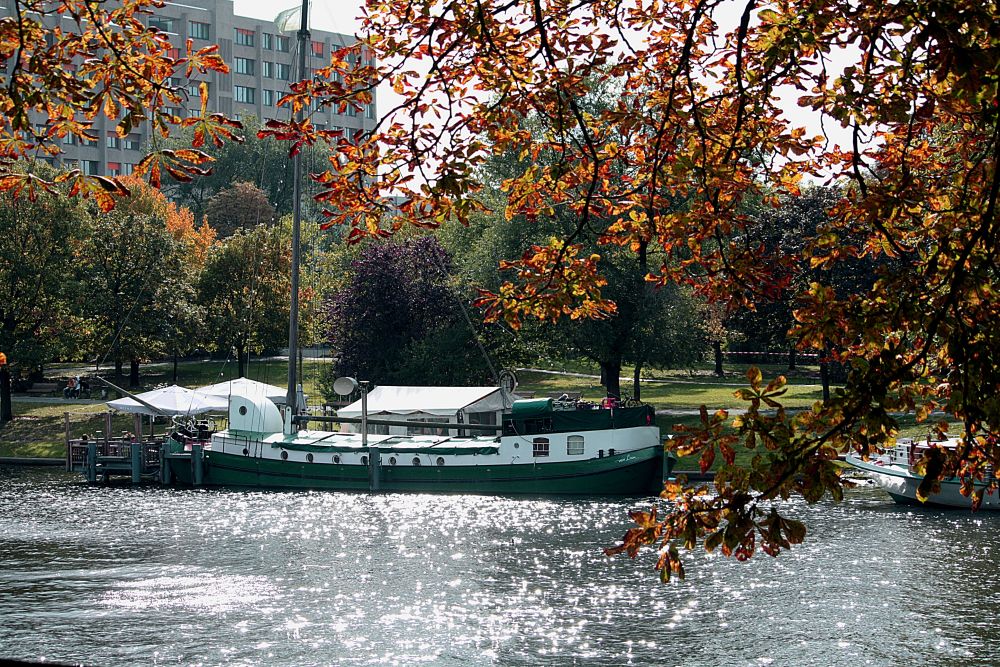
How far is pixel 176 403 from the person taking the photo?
50688 millimetres

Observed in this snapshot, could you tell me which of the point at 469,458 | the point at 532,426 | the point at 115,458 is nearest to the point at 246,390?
the point at 115,458

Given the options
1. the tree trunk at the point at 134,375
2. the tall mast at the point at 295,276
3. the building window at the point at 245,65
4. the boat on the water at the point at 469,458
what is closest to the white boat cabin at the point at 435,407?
the boat on the water at the point at 469,458

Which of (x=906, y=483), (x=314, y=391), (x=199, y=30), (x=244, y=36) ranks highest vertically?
(x=244, y=36)

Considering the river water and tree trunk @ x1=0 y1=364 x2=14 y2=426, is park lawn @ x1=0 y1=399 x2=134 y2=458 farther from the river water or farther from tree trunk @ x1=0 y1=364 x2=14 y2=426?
the river water

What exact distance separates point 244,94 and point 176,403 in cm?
10830

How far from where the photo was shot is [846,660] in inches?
836

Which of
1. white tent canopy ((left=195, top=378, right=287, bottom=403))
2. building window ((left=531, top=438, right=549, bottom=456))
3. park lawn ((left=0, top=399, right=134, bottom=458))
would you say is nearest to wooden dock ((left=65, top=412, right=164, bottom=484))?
white tent canopy ((left=195, top=378, right=287, bottom=403))

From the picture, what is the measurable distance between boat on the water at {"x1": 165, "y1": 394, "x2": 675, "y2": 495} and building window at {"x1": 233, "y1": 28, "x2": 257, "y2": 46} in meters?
113

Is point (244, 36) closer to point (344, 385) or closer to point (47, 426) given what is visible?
point (47, 426)

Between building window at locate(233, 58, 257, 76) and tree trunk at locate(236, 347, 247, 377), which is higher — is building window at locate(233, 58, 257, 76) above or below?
above

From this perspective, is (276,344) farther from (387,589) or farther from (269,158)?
(269,158)

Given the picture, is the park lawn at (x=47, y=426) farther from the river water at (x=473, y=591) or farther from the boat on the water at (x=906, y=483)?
the boat on the water at (x=906, y=483)

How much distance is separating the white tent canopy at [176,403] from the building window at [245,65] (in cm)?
10634

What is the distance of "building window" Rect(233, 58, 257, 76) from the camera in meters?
151
